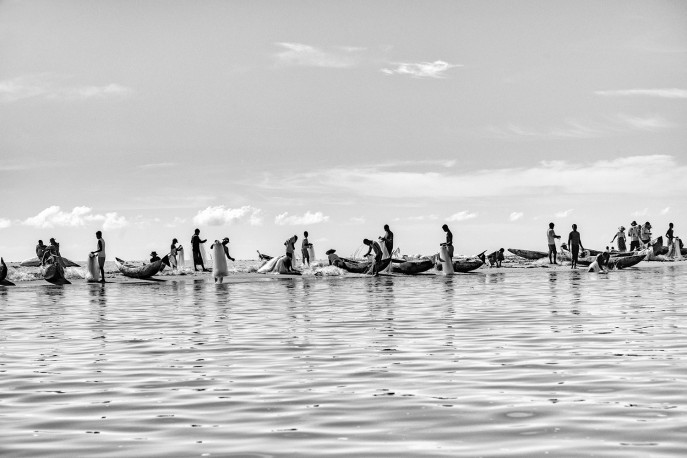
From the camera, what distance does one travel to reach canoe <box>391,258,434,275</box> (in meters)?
38.2

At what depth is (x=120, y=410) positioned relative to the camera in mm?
7949

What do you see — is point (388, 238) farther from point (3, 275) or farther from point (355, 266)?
point (3, 275)

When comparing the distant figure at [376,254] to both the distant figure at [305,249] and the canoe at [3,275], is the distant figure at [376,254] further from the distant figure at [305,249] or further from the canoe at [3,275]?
the canoe at [3,275]

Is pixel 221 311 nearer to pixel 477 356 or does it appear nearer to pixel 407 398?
pixel 477 356

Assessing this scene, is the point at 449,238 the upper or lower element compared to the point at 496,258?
upper

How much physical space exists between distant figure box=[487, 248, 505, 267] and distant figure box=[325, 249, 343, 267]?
10.2 m

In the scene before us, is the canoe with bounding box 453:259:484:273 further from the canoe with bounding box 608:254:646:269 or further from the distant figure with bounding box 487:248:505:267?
the canoe with bounding box 608:254:646:269

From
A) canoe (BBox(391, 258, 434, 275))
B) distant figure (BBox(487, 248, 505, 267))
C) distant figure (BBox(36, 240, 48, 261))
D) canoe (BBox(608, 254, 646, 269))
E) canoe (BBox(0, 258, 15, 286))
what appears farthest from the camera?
distant figure (BBox(487, 248, 505, 267))

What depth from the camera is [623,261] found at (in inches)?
1645

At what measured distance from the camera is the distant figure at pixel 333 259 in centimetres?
3934

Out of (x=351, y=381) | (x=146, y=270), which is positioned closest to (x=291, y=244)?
(x=146, y=270)

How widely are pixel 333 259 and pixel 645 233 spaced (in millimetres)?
18024

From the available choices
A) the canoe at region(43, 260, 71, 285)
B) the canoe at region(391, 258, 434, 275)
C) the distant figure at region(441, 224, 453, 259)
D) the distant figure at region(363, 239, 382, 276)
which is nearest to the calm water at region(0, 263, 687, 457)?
the canoe at region(43, 260, 71, 285)

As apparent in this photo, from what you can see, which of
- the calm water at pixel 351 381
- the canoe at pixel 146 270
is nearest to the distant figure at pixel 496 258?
the canoe at pixel 146 270
